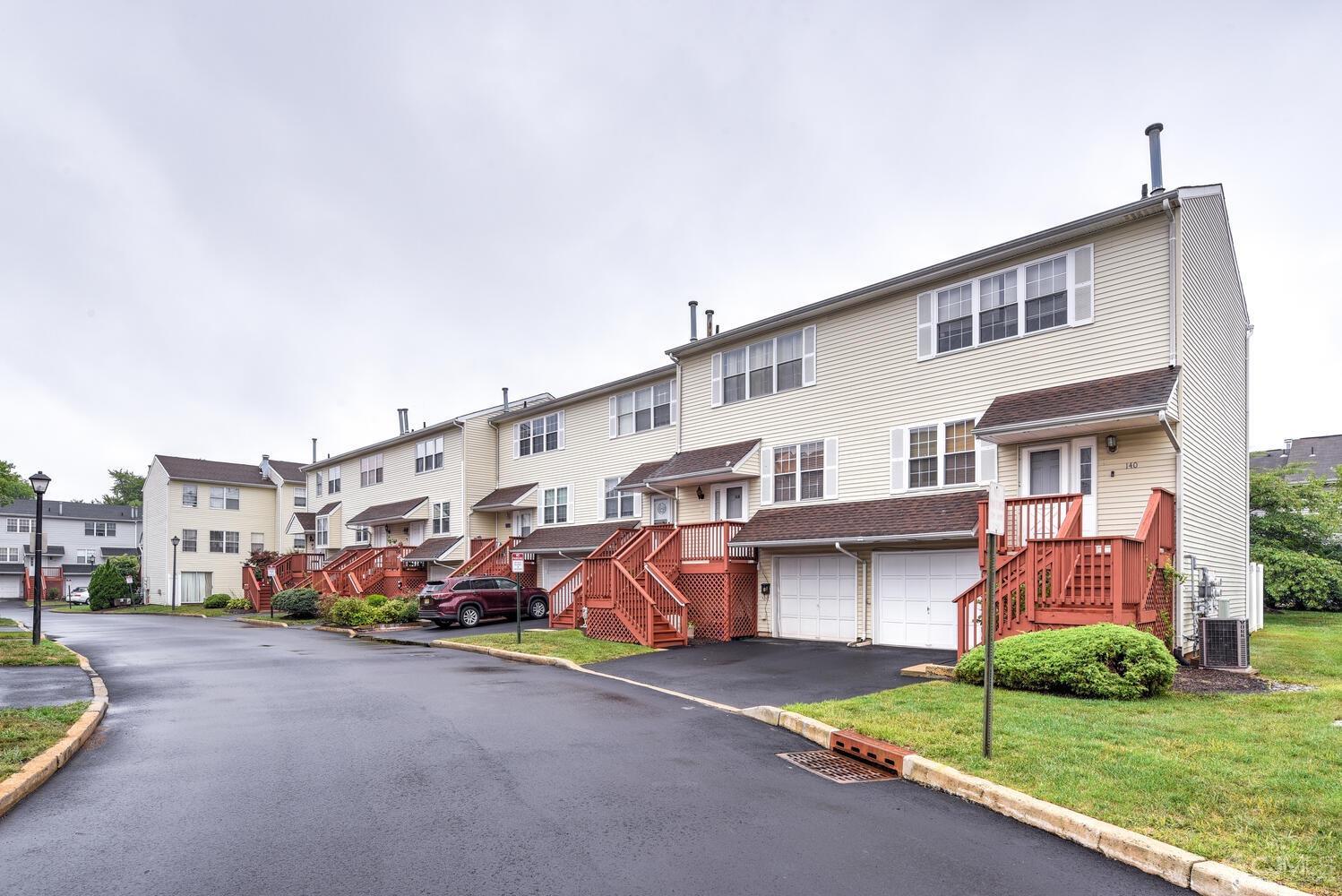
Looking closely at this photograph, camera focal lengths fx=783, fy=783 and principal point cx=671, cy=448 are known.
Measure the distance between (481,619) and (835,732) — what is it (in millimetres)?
→ 19765

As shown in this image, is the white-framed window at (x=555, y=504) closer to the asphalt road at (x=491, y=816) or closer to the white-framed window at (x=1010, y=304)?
the white-framed window at (x=1010, y=304)

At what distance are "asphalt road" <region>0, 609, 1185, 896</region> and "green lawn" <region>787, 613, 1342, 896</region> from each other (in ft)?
1.95

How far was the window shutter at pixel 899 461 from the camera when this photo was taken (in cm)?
1720

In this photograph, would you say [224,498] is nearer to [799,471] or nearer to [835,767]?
[799,471]

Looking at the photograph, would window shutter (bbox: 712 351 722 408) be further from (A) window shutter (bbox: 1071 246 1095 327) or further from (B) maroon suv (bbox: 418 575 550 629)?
(A) window shutter (bbox: 1071 246 1095 327)

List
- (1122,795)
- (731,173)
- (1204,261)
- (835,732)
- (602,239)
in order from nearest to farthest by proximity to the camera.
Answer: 1. (1122,795)
2. (835,732)
3. (1204,261)
4. (731,173)
5. (602,239)

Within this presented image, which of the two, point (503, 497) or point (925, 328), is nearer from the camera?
point (925, 328)

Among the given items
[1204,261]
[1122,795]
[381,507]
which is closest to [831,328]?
[1204,261]

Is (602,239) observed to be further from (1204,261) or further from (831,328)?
(1204,261)

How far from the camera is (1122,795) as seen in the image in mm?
5824

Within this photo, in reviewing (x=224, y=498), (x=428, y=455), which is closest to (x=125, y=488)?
(x=224, y=498)

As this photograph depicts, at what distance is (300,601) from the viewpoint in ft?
103

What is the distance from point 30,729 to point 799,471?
15249mm

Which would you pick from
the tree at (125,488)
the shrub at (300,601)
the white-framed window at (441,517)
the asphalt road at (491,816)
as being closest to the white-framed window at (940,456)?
the asphalt road at (491,816)
